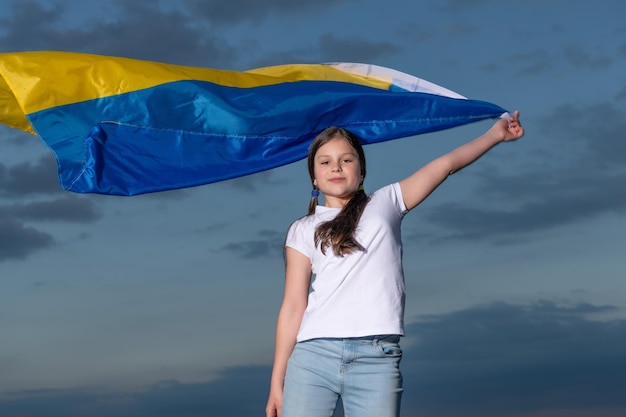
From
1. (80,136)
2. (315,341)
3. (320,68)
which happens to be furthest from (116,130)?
(315,341)

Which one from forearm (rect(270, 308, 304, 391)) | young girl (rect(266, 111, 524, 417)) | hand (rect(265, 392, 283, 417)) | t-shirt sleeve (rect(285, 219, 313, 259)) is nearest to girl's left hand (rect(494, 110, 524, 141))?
young girl (rect(266, 111, 524, 417))

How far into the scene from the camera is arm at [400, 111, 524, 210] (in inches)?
214

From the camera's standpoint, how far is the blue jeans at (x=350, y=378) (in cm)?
490

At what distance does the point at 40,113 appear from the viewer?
674cm

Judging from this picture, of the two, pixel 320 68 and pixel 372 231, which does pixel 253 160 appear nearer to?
pixel 320 68

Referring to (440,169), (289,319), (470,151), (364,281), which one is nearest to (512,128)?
(470,151)

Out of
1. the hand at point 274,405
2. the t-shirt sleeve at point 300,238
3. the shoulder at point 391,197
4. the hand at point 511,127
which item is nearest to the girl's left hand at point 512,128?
the hand at point 511,127

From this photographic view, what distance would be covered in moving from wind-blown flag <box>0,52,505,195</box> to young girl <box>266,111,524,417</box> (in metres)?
0.99

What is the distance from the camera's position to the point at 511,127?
588 centimetres

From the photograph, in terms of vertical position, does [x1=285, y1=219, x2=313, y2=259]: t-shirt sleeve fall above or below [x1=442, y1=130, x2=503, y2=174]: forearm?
below

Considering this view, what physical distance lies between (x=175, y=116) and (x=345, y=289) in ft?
7.59

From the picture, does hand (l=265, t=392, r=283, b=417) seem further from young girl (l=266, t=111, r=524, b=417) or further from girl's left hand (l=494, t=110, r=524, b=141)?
girl's left hand (l=494, t=110, r=524, b=141)

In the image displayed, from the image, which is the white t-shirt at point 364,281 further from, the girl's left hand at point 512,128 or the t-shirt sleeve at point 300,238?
the girl's left hand at point 512,128

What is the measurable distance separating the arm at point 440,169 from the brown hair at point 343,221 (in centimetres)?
27
